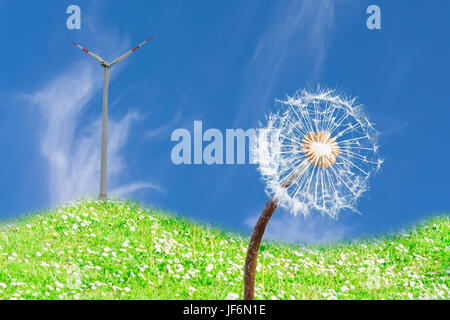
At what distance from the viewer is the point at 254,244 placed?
988cm

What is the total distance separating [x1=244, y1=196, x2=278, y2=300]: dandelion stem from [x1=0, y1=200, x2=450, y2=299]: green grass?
152 centimetres

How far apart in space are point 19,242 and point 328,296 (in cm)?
912

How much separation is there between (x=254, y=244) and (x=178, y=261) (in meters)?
4.63

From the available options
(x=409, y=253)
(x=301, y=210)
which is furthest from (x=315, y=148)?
(x=409, y=253)

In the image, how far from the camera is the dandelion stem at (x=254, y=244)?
963 centimetres

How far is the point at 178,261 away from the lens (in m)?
14.0

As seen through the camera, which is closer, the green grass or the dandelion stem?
the dandelion stem

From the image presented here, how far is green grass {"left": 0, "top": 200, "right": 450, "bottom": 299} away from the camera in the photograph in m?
12.4

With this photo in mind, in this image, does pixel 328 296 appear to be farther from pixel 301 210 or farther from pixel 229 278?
pixel 301 210

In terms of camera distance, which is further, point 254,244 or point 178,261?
point 178,261

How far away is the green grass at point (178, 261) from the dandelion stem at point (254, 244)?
1.52 metres

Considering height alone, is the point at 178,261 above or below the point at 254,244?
above
